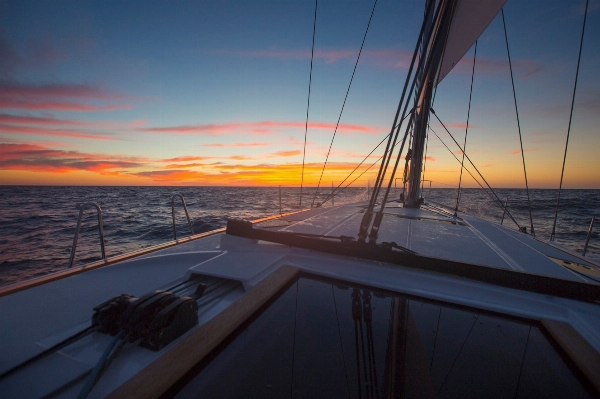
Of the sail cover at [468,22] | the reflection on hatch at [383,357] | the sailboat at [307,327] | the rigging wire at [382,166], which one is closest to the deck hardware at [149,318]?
the sailboat at [307,327]

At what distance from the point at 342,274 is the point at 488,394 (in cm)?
113

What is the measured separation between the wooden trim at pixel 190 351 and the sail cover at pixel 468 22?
174 inches

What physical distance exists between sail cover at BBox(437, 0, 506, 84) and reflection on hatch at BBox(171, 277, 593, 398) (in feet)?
13.0

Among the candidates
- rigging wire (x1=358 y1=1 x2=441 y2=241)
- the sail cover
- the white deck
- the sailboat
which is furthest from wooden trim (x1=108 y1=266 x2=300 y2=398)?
A: the sail cover

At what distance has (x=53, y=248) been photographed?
395 inches

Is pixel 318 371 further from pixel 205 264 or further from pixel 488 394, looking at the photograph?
pixel 205 264

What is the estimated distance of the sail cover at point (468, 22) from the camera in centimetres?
441

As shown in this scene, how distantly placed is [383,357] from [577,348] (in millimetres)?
942

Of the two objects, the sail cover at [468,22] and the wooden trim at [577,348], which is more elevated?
the sail cover at [468,22]

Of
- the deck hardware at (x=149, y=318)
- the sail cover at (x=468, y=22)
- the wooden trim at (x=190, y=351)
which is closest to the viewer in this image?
the wooden trim at (x=190, y=351)

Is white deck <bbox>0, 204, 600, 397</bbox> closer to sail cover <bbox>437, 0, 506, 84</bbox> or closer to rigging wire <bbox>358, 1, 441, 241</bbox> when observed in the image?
rigging wire <bbox>358, 1, 441, 241</bbox>

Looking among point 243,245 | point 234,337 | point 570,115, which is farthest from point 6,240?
point 570,115

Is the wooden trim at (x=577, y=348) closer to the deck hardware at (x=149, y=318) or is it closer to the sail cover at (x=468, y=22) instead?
the deck hardware at (x=149, y=318)

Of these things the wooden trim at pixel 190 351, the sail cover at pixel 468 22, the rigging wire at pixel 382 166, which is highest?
the sail cover at pixel 468 22
